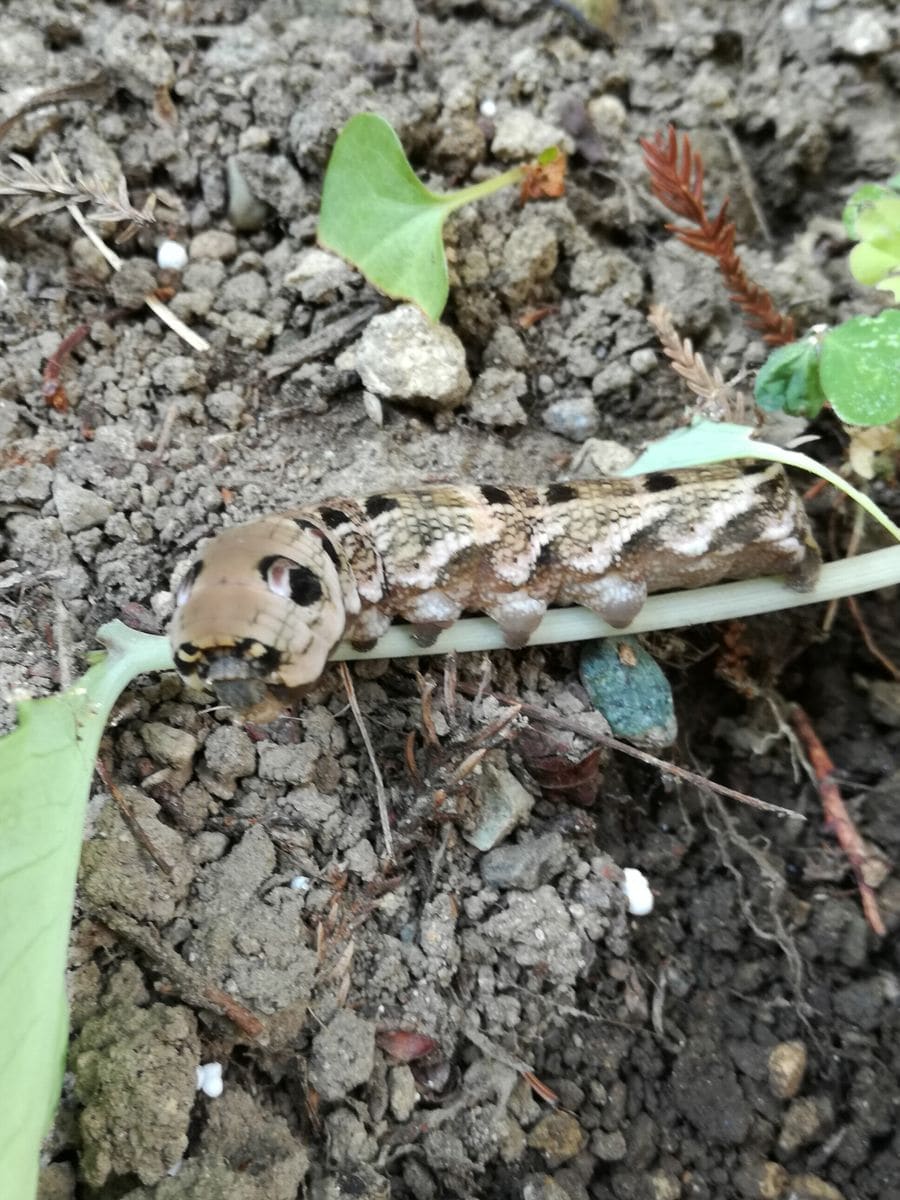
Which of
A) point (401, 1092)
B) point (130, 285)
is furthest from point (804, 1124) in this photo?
point (130, 285)

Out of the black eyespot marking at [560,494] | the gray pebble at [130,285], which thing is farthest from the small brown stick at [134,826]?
the gray pebble at [130,285]

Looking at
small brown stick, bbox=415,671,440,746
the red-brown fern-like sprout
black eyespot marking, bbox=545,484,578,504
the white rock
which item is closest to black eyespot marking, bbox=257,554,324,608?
small brown stick, bbox=415,671,440,746

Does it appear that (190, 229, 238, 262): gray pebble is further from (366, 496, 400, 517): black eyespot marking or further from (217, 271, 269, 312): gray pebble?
(366, 496, 400, 517): black eyespot marking

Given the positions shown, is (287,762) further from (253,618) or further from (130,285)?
(130,285)

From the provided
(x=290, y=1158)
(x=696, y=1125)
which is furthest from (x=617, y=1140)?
(x=290, y=1158)

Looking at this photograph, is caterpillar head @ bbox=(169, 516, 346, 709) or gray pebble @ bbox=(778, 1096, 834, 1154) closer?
caterpillar head @ bbox=(169, 516, 346, 709)

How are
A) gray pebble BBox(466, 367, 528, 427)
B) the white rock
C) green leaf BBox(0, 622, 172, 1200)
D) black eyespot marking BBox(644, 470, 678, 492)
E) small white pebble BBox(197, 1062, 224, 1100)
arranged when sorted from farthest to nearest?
1. the white rock
2. gray pebble BBox(466, 367, 528, 427)
3. black eyespot marking BBox(644, 470, 678, 492)
4. small white pebble BBox(197, 1062, 224, 1100)
5. green leaf BBox(0, 622, 172, 1200)

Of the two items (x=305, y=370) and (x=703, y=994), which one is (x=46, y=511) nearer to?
(x=305, y=370)
